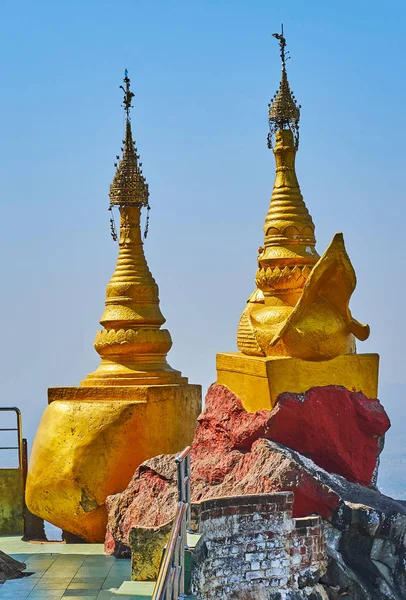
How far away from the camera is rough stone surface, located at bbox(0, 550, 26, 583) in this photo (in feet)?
42.8

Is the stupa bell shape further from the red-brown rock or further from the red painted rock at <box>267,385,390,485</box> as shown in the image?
the red painted rock at <box>267,385,390,485</box>

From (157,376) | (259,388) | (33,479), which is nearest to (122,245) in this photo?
(157,376)

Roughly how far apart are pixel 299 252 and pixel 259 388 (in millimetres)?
1825

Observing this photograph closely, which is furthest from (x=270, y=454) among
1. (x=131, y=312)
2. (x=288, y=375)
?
(x=131, y=312)

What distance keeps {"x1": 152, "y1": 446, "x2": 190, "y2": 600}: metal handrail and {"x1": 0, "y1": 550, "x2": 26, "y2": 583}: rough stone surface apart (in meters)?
2.69

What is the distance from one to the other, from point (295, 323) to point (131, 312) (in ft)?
12.0

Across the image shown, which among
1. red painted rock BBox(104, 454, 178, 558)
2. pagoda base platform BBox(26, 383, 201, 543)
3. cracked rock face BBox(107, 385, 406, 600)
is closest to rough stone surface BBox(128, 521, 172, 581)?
cracked rock face BBox(107, 385, 406, 600)

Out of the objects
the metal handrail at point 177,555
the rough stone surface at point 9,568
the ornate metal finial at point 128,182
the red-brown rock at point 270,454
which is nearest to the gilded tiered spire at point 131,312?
the ornate metal finial at point 128,182

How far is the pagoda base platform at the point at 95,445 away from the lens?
1528 centimetres

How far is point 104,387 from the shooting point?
52.2 ft

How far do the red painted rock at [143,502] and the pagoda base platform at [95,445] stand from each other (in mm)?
842

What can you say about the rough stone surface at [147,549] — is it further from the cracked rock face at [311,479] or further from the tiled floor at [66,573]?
the cracked rock face at [311,479]

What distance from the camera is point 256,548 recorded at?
38.9 ft

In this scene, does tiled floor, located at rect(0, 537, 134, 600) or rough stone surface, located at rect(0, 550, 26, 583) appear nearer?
tiled floor, located at rect(0, 537, 134, 600)
